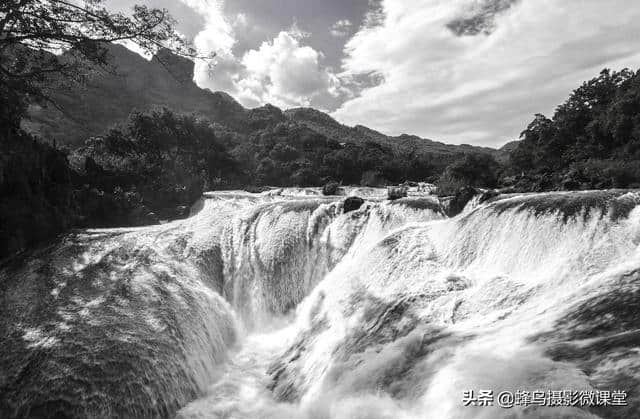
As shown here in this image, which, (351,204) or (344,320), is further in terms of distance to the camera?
Answer: (351,204)

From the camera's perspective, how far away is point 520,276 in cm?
575

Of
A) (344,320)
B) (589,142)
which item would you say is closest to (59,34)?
(344,320)

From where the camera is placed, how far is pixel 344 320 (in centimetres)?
665

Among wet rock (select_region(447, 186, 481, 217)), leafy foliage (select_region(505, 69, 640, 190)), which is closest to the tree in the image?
wet rock (select_region(447, 186, 481, 217))

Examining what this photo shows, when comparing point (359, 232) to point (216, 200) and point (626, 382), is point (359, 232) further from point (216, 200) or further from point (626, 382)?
point (216, 200)

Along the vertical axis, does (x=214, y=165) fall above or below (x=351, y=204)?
above

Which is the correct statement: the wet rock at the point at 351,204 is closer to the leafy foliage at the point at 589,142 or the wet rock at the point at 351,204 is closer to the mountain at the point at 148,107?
the leafy foliage at the point at 589,142

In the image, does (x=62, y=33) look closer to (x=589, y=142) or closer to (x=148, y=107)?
(x=589, y=142)

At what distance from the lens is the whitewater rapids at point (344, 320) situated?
357 centimetres

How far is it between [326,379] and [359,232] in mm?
5784

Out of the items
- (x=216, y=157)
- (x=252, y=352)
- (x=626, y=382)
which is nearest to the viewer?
(x=626, y=382)

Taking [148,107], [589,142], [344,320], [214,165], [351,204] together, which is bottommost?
[344,320]

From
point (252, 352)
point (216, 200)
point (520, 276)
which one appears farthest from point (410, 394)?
point (216, 200)

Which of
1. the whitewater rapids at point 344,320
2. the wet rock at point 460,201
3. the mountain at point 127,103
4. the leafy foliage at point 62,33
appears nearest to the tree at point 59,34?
the leafy foliage at point 62,33
